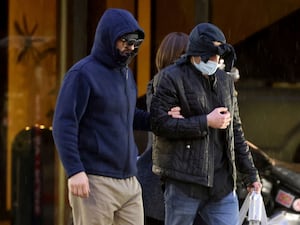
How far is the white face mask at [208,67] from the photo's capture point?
4.30 metres

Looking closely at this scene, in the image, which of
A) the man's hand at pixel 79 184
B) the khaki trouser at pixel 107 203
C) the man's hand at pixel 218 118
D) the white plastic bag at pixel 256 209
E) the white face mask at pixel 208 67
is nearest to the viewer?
the man's hand at pixel 79 184

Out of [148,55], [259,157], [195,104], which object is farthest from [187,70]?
[148,55]

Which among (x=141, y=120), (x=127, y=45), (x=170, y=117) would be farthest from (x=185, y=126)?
(x=127, y=45)

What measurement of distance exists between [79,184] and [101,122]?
13.0 inches

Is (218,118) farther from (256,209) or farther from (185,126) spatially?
(256,209)

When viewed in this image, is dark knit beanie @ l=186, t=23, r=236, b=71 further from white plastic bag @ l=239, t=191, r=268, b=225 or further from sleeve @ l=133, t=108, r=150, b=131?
white plastic bag @ l=239, t=191, r=268, b=225

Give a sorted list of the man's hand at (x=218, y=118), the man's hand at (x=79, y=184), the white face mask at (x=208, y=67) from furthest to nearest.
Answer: the white face mask at (x=208, y=67) < the man's hand at (x=218, y=118) < the man's hand at (x=79, y=184)

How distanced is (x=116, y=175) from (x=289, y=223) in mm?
2084

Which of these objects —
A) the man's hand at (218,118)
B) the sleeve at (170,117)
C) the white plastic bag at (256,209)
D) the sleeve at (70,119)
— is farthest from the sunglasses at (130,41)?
the white plastic bag at (256,209)

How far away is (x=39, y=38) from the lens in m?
6.91

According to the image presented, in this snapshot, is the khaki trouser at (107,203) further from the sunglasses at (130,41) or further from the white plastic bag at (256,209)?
the white plastic bag at (256,209)

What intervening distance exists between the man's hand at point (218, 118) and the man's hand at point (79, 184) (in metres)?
0.79

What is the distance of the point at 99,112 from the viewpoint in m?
3.88

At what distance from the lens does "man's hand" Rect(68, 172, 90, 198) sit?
12.3ft
